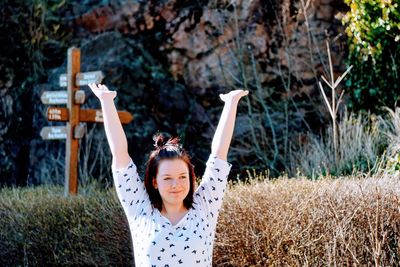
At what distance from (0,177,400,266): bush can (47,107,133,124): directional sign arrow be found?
139 cm

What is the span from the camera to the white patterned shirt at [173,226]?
101 inches

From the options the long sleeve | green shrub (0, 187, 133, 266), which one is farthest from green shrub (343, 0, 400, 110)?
the long sleeve

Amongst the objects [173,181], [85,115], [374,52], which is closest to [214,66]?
[374,52]

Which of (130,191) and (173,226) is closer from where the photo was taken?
(173,226)

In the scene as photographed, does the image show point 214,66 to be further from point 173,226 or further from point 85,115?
point 173,226

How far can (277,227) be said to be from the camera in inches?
173

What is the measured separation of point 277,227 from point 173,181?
1.92 metres

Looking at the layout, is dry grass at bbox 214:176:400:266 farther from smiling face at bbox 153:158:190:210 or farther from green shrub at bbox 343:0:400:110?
green shrub at bbox 343:0:400:110

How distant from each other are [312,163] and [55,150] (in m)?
3.75

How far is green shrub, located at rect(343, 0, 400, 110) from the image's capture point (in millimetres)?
7281

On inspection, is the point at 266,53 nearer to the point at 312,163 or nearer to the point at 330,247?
the point at 312,163

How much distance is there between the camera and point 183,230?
8.61 feet

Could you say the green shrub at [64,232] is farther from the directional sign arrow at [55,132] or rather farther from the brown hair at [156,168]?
the brown hair at [156,168]

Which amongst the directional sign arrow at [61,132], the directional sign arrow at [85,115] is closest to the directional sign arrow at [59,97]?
the directional sign arrow at [85,115]
